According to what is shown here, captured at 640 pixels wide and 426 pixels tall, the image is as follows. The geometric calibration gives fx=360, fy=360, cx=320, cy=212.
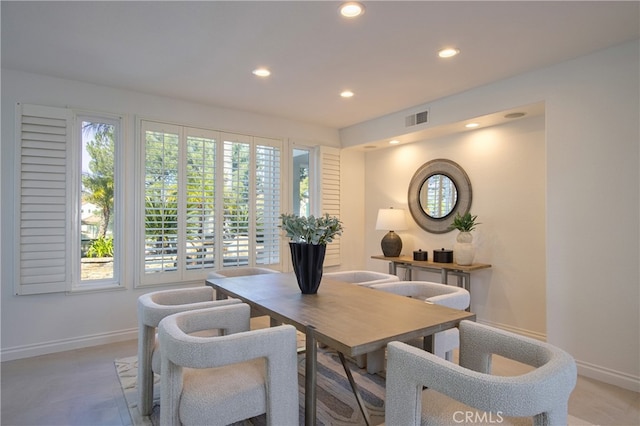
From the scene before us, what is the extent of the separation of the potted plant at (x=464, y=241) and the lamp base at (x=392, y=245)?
799 mm

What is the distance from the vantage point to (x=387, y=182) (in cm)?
525

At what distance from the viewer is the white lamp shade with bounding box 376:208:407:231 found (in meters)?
4.66

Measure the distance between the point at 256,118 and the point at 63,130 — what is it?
6.79 ft

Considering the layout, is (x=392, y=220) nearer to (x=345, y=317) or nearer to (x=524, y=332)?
(x=524, y=332)

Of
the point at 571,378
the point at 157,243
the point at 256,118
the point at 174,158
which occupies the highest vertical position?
the point at 256,118

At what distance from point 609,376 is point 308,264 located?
8.13 ft

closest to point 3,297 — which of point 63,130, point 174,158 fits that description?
point 63,130

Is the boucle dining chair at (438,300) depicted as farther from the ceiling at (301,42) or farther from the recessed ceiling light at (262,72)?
the recessed ceiling light at (262,72)

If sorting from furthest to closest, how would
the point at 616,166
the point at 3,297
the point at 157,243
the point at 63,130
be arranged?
the point at 157,243
the point at 63,130
the point at 3,297
the point at 616,166

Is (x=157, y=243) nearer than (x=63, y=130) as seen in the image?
No

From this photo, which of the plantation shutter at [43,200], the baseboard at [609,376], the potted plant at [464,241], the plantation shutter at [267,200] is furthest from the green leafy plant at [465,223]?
Answer: the plantation shutter at [43,200]

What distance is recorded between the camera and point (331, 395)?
2.51 meters

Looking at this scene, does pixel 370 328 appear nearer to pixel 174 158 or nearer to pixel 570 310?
pixel 570 310

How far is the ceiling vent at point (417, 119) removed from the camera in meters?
4.14
